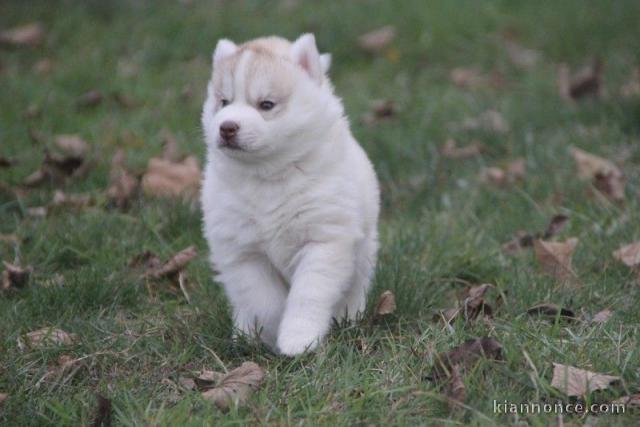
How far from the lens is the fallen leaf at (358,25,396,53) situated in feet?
24.5

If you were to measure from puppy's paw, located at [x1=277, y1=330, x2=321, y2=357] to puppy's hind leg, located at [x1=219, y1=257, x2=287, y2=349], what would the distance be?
0.18 meters

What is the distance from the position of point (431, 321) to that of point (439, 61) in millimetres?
4157

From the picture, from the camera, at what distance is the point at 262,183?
343cm

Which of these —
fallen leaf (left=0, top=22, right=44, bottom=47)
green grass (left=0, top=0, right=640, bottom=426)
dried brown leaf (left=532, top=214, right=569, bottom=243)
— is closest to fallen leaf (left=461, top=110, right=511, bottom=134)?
green grass (left=0, top=0, right=640, bottom=426)

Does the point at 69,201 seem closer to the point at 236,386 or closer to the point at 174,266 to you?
the point at 174,266

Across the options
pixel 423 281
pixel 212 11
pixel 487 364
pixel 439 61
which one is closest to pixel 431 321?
pixel 423 281

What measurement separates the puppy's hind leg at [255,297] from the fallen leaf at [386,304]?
36 centimetres

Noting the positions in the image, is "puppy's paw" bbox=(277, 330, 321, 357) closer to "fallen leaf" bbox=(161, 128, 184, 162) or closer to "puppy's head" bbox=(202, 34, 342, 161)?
"puppy's head" bbox=(202, 34, 342, 161)

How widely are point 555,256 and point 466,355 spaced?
4.00 feet

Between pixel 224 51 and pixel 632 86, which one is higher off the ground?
pixel 224 51

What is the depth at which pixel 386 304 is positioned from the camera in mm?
3566

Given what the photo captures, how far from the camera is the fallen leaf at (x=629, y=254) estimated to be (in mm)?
3979

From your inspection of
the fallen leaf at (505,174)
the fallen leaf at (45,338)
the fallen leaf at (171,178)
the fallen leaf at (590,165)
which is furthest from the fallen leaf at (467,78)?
the fallen leaf at (45,338)

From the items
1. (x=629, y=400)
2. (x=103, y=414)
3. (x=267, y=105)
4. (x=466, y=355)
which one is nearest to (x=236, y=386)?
(x=103, y=414)
